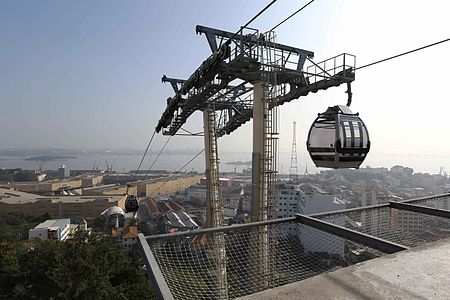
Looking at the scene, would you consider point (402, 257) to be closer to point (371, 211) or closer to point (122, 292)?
point (371, 211)

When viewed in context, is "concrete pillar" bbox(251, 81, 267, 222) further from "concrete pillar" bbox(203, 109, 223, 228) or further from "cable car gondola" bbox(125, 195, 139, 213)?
"cable car gondola" bbox(125, 195, 139, 213)

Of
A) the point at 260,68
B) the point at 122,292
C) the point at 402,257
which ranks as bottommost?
the point at 122,292

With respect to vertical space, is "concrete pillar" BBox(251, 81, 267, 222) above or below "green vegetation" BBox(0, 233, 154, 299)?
above

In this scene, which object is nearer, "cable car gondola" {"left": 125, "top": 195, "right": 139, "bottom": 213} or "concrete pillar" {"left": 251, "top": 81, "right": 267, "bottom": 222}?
"concrete pillar" {"left": 251, "top": 81, "right": 267, "bottom": 222}

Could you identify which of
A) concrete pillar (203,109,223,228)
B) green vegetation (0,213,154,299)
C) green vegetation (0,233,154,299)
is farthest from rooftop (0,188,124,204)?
concrete pillar (203,109,223,228)

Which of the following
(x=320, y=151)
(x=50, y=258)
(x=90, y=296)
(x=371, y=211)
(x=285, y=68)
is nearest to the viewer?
(x=371, y=211)

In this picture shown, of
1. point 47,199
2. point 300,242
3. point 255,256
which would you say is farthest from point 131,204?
point 47,199

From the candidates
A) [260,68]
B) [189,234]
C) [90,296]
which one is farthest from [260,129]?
[90,296]

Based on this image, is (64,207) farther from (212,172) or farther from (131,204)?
(212,172)
